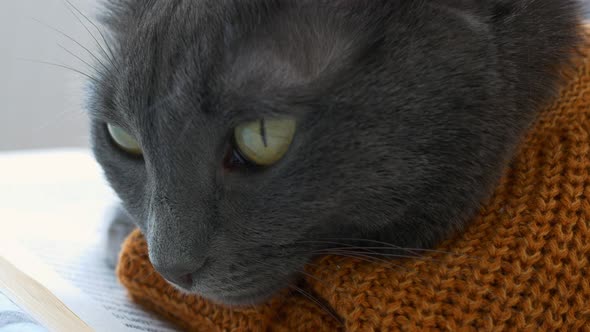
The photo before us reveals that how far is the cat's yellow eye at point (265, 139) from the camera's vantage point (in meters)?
0.59

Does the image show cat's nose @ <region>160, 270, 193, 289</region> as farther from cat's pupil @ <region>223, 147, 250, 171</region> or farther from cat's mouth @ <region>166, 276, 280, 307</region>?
cat's pupil @ <region>223, 147, 250, 171</region>

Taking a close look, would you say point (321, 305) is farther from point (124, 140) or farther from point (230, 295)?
point (124, 140)

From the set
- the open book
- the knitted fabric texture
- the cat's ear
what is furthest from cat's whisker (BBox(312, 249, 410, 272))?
the cat's ear

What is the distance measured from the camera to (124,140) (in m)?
0.73

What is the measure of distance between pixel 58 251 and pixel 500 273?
0.63 metres

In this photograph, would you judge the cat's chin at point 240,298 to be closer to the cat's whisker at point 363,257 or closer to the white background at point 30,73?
the cat's whisker at point 363,257

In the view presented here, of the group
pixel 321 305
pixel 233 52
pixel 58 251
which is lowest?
pixel 58 251

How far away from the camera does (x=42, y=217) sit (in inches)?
43.8

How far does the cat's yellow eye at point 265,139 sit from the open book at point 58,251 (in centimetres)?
24

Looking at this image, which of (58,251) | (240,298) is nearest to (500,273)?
(240,298)

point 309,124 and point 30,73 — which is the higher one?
point 309,124

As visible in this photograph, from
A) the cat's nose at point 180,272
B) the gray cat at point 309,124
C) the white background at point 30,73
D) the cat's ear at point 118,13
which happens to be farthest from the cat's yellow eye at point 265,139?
the white background at point 30,73

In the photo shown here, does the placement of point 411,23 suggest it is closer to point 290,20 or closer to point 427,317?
point 290,20

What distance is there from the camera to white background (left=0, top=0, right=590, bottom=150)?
1.89m
